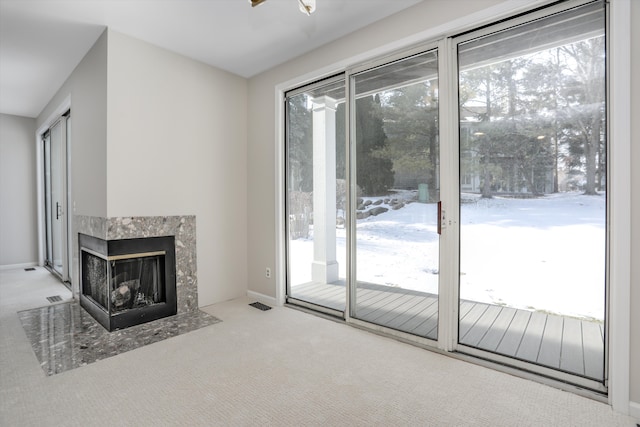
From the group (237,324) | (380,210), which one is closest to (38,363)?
(237,324)

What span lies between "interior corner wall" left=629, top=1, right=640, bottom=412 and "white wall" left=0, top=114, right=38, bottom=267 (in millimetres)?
8218

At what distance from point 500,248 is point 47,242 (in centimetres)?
735

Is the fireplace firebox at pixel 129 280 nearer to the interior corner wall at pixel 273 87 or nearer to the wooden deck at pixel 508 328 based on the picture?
the interior corner wall at pixel 273 87

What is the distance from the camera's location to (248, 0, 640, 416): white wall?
1781mm

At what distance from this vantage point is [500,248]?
2373 millimetres

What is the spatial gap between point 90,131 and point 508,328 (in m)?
4.32

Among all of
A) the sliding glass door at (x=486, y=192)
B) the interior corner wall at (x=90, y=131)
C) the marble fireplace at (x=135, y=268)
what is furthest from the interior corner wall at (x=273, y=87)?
the interior corner wall at (x=90, y=131)

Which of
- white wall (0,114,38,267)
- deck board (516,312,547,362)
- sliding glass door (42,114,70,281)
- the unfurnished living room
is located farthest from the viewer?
white wall (0,114,38,267)

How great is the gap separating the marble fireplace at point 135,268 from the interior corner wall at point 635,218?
11.9 ft

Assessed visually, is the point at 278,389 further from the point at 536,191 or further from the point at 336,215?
the point at 536,191

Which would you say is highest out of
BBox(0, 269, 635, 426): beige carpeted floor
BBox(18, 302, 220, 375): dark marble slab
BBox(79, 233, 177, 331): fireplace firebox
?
BBox(79, 233, 177, 331): fireplace firebox

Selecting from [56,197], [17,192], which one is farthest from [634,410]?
[17,192]

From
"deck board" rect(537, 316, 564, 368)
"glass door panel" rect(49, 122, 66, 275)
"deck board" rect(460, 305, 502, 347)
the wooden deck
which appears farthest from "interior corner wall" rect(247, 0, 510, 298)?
"glass door panel" rect(49, 122, 66, 275)

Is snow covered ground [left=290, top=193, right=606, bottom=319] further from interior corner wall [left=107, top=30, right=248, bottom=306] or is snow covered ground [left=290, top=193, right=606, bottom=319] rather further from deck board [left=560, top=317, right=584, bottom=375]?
interior corner wall [left=107, top=30, right=248, bottom=306]
